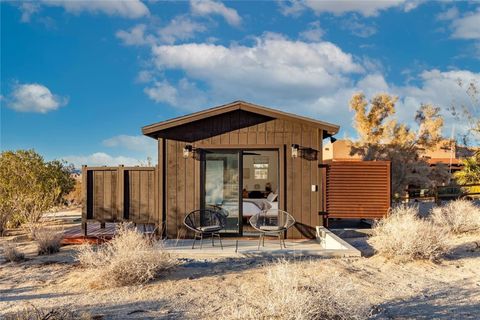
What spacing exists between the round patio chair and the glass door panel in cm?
74

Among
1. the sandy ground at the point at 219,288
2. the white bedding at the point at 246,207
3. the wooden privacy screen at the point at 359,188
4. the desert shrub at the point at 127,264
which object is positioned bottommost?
the sandy ground at the point at 219,288

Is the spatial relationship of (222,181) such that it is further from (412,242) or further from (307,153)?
(412,242)

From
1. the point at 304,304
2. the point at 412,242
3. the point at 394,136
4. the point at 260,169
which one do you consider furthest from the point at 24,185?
the point at 394,136

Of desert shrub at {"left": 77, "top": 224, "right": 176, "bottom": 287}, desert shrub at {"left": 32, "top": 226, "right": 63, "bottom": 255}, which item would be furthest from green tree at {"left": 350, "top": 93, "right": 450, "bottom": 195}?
desert shrub at {"left": 77, "top": 224, "right": 176, "bottom": 287}

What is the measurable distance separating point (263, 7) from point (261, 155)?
495cm

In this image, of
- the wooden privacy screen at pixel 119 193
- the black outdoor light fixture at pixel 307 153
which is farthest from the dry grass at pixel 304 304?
the wooden privacy screen at pixel 119 193

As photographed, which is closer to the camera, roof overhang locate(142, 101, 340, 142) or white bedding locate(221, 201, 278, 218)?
roof overhang locate(142, 101, 340, 142)

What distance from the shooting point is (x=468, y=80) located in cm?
1537

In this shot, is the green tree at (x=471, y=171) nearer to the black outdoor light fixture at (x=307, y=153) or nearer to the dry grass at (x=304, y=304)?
the black outdoor light fixture at (x=307, y=153)

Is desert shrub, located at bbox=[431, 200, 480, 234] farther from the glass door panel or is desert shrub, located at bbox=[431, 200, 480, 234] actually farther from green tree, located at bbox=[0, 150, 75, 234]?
green tree, located at bbox=[0, 150, 75, 234]

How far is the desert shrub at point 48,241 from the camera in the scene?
825cm

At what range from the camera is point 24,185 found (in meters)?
13.4

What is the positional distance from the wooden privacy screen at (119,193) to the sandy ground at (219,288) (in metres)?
1.86

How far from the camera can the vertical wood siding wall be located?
942 centimetres
